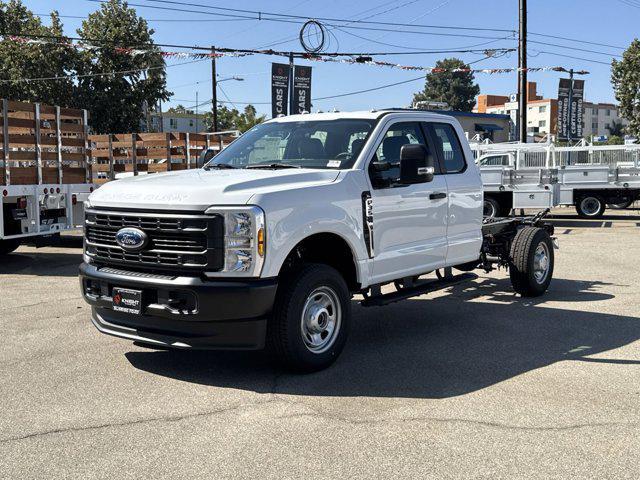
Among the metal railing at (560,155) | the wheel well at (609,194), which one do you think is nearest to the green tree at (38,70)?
the metal railing at (560,155)

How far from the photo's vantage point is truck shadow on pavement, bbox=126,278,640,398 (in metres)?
5.30

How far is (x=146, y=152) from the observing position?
672 inches

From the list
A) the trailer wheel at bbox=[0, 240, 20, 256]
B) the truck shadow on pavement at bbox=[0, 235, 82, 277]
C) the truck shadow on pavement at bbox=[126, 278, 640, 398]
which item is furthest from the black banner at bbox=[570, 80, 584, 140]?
the truck shadow on pavement at bbox=[126, 278, 640, 398]

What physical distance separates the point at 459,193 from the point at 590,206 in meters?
16.8

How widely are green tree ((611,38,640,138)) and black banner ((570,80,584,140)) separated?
12404 millimetres

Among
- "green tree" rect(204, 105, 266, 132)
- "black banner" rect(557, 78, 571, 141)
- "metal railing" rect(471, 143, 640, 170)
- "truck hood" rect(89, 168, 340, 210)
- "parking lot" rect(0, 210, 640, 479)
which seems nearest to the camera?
"parking lot" rect(0, 210, 640, 479)

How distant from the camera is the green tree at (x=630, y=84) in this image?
159 feet

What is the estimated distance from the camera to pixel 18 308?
8.24 m

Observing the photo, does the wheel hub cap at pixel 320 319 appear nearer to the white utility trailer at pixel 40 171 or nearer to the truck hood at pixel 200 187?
the truck hood at pixel 200 187

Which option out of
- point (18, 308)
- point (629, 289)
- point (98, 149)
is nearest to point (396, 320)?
point (629, 289)

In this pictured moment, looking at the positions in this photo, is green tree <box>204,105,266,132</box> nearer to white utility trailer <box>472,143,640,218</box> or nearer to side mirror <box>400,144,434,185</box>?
white utility trailer <box>472,143,640,218</box>

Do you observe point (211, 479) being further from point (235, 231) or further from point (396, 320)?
point (396, 320)

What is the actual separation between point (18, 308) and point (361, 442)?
5.53 metres

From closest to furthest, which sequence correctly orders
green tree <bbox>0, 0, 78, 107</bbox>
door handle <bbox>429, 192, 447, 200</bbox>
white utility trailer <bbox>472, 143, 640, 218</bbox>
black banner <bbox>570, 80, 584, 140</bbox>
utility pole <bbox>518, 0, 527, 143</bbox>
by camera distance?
door handle <bbox>429, 192, 447, 200</bbox>
white utility trailer <bbox>472, 143, 640, 218</bbox>
utility pole <bbox>518, 0, 527, 143</bbox>
black banner <bbox>570, 80, 584, 140</bbox>
green tree <bbox>0, 0, 78, 107</bbox>
